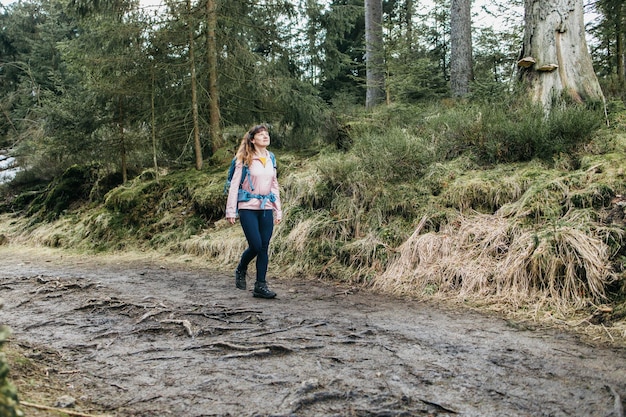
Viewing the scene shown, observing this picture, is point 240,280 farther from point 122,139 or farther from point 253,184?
point 122,139

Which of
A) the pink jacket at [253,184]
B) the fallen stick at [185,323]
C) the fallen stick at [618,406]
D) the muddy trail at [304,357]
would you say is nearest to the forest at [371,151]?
the muddy trail at [304,357]

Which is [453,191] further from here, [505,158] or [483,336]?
[483,336]

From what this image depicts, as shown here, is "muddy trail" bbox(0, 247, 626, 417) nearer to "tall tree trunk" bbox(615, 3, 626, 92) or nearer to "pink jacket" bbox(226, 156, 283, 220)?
"pink jacket" bbox(226, 156, 283, 220)

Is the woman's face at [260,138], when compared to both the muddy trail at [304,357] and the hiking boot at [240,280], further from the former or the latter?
Result: the muddy trail at [304,357]

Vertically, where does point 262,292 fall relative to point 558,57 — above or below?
below

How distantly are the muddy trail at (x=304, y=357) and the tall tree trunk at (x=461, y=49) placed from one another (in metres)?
7.81

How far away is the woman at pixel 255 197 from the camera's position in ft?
18.6

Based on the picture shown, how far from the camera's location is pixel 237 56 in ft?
38.0

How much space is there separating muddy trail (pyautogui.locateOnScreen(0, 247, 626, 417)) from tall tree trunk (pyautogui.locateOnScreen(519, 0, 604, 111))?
5.23m

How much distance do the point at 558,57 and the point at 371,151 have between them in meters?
3.73

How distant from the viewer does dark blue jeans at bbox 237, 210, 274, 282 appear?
5.66 metres

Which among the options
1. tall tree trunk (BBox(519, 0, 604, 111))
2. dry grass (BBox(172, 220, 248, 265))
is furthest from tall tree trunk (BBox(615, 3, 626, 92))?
dry grass (BBox(172, 220, 248, 265))

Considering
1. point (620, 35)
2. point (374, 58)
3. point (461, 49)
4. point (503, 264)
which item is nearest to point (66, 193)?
point (374, 58)

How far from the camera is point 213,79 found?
1165 cm
